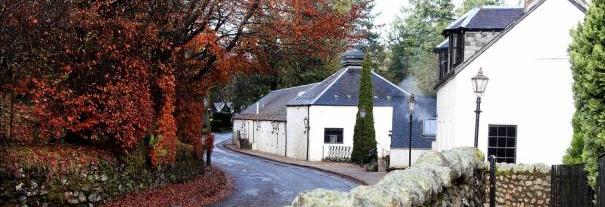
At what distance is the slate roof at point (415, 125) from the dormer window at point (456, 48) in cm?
1237

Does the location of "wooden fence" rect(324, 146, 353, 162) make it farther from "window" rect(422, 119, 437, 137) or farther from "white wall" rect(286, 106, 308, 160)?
"window" rect(422, 119, 437, 137)

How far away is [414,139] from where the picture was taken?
34281 millimetres

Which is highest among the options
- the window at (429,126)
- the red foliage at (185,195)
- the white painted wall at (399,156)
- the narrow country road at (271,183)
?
the window at (429,126)

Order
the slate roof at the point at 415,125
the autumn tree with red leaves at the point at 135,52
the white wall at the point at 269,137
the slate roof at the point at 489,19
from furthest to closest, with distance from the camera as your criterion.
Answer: the white wall at the point at 269,137 → the slate roof at the point at 415,125 → the slate roof at the point at 489,19 → the autumn tree with red leaves at the point at 135,52

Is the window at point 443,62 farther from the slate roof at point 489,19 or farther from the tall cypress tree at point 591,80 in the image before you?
the tall cypress tree at point 591,80

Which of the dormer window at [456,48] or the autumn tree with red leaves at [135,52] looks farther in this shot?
the dormer window at [456,48]

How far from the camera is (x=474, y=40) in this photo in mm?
20656

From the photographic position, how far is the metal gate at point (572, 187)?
1035 centimetres

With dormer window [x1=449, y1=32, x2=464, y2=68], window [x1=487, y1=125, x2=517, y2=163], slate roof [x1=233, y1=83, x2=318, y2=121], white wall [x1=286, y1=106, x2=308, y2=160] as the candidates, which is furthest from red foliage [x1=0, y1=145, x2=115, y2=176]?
slate roof [x1=233, y1=83, x2=318, y2=121]

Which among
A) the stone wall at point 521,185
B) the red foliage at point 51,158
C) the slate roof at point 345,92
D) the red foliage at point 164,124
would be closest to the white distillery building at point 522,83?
the stone wall at point 521,185

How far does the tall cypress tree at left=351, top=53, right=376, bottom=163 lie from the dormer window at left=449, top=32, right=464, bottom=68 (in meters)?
14.2

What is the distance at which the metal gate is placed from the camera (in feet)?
34.0

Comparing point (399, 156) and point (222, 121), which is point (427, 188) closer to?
point (399, 156)

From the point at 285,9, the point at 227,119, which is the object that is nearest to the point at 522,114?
the point at 285,9
